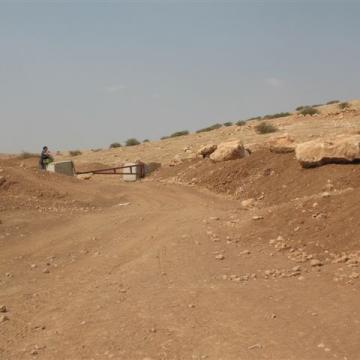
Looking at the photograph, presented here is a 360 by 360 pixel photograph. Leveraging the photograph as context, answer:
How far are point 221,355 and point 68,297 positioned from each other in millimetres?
2549

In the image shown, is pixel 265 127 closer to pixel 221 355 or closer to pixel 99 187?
pixel 99 187

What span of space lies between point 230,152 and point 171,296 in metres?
11.2

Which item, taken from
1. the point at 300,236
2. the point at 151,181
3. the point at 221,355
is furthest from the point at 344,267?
the point at 151,181

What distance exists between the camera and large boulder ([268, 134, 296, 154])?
1548 centimetres

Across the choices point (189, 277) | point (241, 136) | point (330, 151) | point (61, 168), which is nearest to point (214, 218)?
point (189, 277)

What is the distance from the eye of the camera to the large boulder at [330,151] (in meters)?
11.9

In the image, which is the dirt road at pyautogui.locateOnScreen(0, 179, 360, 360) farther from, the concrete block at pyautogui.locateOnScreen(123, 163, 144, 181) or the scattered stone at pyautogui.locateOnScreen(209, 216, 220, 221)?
the concrete block at pyautogui.locateOnScreen(123, 163, 144, 181)

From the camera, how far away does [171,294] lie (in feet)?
20.9

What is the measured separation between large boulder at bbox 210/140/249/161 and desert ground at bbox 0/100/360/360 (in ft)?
10.8

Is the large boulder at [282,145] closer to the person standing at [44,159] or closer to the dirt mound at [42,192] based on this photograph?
the dirt mound at [42,192]

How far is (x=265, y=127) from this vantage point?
81.6 ft

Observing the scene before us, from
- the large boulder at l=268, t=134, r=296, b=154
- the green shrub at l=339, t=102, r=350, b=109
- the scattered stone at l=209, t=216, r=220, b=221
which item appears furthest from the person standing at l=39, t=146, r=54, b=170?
the green shrub at l=339, t=102, r=350, b=109

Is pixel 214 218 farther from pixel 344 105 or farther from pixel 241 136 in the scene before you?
pixel 344 105

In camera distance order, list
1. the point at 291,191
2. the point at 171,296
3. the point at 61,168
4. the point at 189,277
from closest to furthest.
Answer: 1. the point at 171,296
2. the point at 189,277
3. the point at 291,191
4. the point at 61,168
